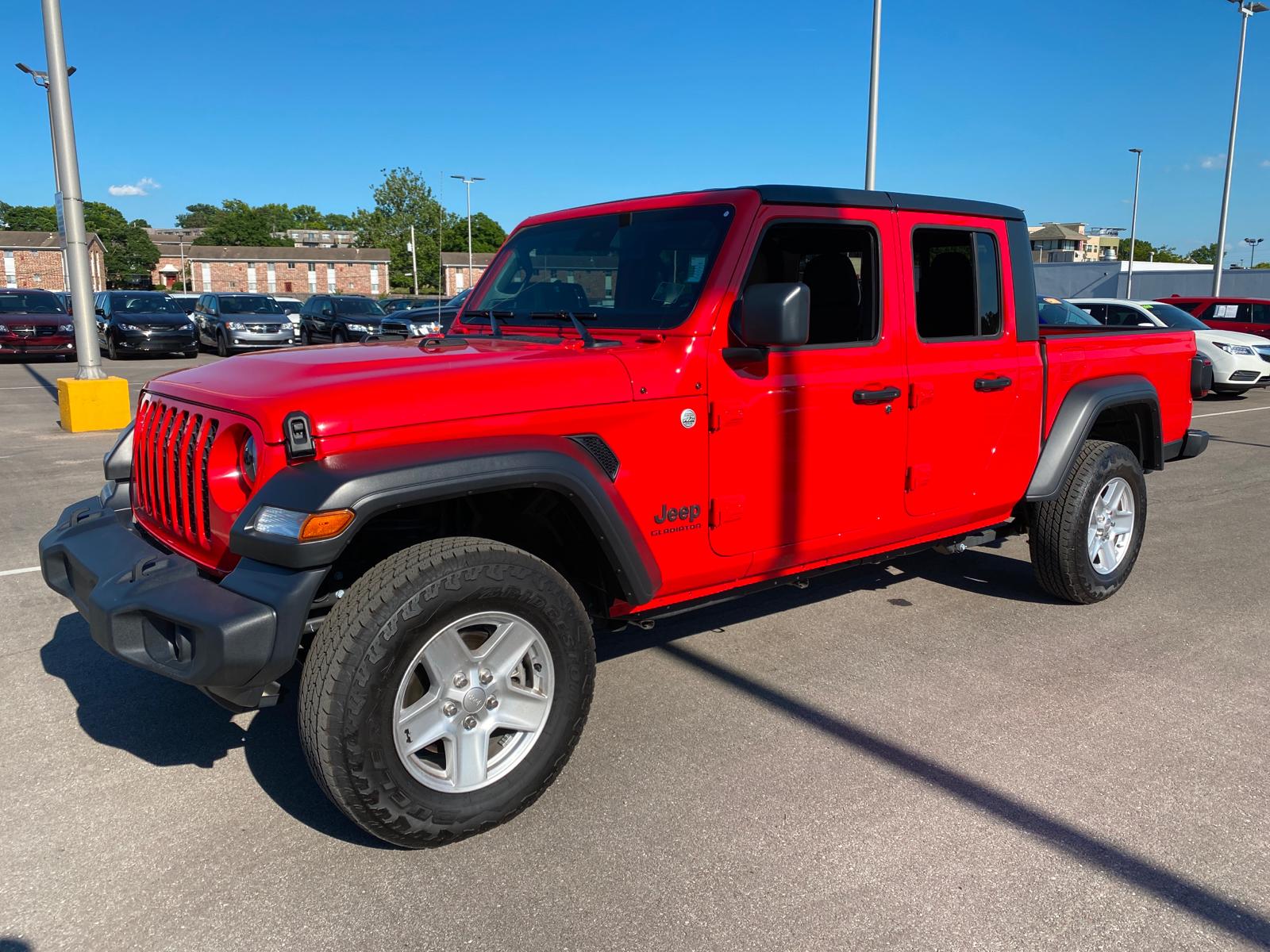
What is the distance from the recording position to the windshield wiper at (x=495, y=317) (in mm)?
4004

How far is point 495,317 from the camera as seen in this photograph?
4195mm

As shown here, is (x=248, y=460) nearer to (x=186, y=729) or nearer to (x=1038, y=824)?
(x=186, y=729)

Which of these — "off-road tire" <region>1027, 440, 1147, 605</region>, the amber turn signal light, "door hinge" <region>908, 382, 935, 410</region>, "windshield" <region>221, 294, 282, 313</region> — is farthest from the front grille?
"windshield" <region>221, 294, 282, 313</region>

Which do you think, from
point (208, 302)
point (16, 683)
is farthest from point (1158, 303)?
point (208, 302)

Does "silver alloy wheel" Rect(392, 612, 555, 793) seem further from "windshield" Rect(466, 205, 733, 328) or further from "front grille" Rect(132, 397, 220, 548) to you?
"windshield" Rect(466, 205, 733, 328)

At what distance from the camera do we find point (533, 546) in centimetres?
350

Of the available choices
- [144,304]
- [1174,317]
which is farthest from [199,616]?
Answer: [144,304]

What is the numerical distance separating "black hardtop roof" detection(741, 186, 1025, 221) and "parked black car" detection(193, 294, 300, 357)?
18.4 m

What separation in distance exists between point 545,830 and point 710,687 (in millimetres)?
1238

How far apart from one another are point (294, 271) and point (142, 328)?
74.2 meters

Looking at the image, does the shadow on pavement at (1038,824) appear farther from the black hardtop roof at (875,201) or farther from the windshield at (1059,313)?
the windshield at (1059,313)

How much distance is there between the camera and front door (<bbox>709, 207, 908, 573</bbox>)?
3.54 meters

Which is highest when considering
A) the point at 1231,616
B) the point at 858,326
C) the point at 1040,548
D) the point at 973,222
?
the point at 973,222

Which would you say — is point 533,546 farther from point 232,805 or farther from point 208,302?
point 208,302
